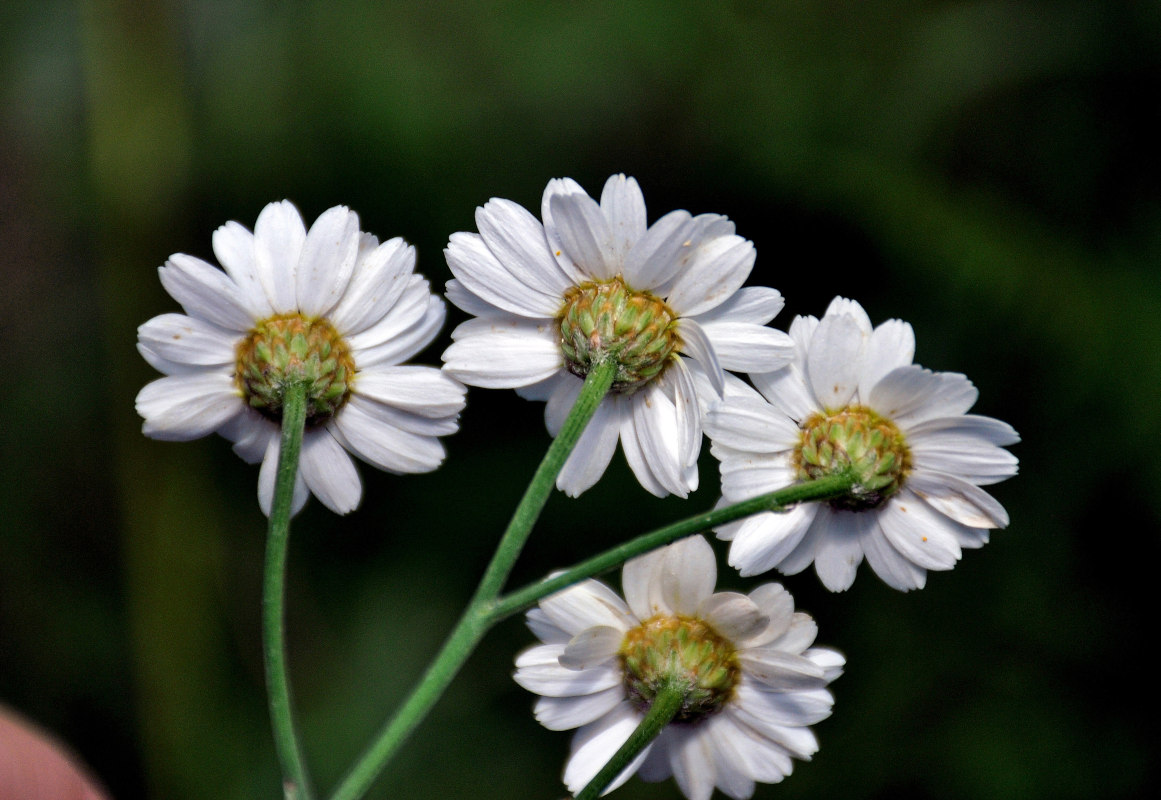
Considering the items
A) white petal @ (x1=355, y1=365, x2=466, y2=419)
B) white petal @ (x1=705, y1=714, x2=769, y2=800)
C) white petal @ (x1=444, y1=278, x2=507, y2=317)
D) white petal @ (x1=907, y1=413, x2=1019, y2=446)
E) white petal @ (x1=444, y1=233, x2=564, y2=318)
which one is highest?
white petal @ (x1=907, y1=413, x2=1019, y2=446)

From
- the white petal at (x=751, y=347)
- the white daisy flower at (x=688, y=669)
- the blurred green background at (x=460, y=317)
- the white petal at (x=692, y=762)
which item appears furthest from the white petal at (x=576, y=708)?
the blurred green background at (x=460, y=317)

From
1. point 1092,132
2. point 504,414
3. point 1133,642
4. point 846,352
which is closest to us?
point 846,352

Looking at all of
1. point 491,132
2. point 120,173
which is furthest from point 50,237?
point 491,132

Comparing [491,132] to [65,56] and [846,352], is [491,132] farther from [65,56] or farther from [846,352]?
[846,352]

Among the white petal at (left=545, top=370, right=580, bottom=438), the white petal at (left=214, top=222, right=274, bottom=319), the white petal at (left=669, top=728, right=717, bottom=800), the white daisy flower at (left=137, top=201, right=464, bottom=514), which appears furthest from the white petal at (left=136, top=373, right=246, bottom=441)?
the white petal at (left=669, top=728, right=717, bottom=800)

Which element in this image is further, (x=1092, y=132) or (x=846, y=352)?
(x=1092, y=132)

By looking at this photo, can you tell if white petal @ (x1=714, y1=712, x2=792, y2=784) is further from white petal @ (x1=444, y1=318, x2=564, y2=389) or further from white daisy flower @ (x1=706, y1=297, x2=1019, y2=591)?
white petal @ (x1=444, y1=318, x2=564, y2=389)

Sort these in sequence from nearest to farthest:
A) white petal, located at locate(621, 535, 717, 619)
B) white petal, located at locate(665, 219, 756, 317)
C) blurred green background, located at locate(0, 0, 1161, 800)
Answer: white petal, located at locate(665, 219, 756, 317), white petal, located at locate(621, 535, 717, 619), blurred green background, located at locate(0, 0, 1161, 800)

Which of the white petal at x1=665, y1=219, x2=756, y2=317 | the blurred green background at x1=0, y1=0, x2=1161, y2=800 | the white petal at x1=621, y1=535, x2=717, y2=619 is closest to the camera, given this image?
the white petal at x1=665, y1=219, x2=756, y2=317
